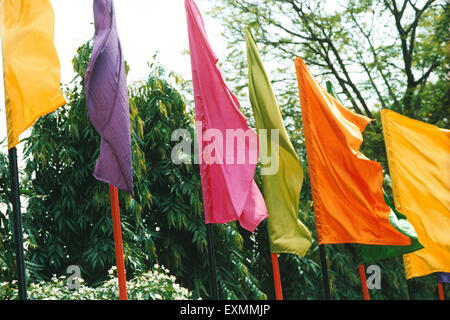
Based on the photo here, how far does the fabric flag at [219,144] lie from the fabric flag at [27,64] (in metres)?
1.32

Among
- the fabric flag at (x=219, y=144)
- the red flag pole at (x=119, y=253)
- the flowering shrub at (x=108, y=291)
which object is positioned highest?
the fabric flag at (x=219, y=144)

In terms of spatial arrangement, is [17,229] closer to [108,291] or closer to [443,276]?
[108,291]

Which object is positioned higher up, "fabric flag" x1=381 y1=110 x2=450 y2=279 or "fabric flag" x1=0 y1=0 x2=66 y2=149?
"fabric flag" x1=0 y1=0 x2=66 y2=149

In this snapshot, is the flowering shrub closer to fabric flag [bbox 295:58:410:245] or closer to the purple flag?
fabric flag [bbox 295:58:410:245]

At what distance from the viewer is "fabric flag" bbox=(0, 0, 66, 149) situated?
4637 millimetres

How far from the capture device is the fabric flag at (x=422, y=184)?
7418 mm

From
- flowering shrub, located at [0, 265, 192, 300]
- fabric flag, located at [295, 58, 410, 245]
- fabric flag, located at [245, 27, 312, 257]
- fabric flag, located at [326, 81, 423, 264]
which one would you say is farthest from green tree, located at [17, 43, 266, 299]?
fabric flag, located at [295, 58, 410, 245]

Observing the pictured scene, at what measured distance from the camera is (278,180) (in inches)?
239

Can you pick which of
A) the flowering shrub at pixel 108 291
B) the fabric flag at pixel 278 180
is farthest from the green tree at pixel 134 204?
the fabric flag at pixel 278 180

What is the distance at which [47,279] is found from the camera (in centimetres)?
738

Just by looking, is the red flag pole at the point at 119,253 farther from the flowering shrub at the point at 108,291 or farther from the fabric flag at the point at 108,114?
the flowering shrub at the point at 108,291

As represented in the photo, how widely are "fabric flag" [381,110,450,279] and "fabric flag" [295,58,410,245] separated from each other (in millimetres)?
1391

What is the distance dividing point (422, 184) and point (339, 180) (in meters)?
1.97
